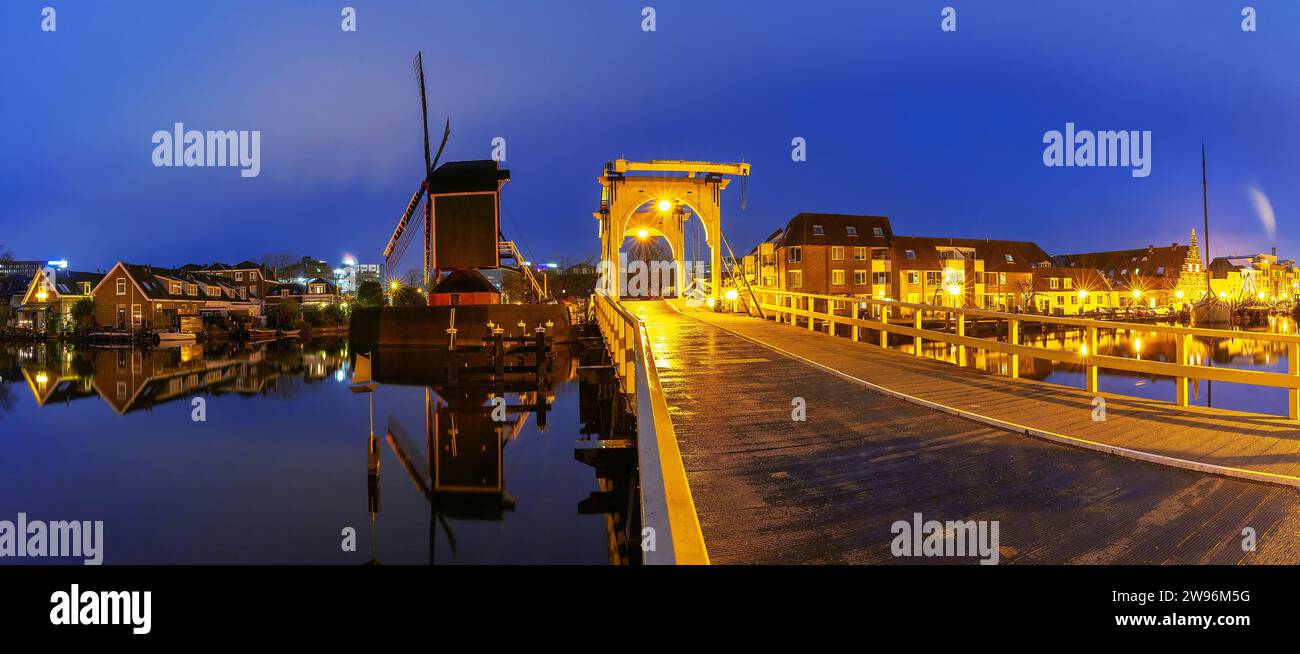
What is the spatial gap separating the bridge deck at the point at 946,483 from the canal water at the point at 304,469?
5.34 meters

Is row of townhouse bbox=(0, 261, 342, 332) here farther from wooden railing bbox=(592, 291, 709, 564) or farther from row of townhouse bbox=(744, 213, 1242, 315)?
wooden railing bbox=(592, 291, 709, 564)

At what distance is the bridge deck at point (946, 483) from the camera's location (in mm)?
3863

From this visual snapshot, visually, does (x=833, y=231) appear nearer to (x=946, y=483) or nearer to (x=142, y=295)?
(x=946, y=483)

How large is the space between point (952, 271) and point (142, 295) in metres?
80.9

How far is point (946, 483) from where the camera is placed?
5.01 meters

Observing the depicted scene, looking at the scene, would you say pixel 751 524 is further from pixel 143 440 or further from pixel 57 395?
pixel 57 395

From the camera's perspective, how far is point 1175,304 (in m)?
70.9

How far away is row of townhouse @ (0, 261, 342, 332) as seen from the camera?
64250 millimetres

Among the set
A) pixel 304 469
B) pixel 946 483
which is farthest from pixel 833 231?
pixel 946 483

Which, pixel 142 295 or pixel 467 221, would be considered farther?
pixel 142 295

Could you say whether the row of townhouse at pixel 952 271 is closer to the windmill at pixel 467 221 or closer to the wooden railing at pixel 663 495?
the windmill at pixel 467 221

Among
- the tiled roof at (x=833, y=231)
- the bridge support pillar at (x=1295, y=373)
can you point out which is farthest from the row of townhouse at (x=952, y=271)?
the bridge support pillar at (x=1295, y=373)

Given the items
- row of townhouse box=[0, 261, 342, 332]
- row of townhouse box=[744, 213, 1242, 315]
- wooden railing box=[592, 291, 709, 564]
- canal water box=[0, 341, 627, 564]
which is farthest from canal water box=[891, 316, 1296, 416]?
row of townhouse box=[0, 261, 342, 332]
